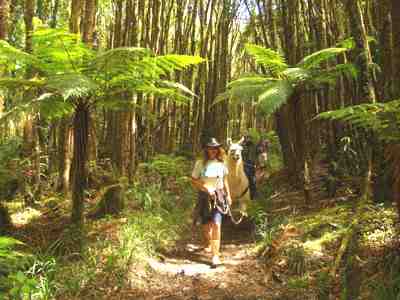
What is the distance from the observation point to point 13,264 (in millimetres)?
4520

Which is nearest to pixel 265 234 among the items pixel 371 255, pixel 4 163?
pixel 371 255

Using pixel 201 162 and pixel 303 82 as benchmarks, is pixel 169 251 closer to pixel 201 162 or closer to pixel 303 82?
pixel 201 162

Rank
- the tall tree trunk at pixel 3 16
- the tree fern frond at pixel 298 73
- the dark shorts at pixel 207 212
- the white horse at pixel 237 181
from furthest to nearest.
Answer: the white horse at pixel 237 181 → the tree fern frond at pixel 298 73 → the dark shorts at pixel 207 212 → the tall tree trunk at pixel 3 16

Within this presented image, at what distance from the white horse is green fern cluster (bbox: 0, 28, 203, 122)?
99.6 inches

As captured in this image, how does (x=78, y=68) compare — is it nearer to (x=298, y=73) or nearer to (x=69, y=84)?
(x=69, y=84)

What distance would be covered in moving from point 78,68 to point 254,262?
3091 millimetres

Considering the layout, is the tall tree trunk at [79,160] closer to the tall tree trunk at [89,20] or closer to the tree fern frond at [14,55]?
the tree fern frond at [14,55]

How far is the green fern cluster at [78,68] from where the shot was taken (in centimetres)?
463

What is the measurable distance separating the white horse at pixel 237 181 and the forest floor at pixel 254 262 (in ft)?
2.49

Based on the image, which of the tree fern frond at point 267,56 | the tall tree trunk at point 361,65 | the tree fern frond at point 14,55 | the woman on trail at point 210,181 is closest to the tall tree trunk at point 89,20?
the tree fern frond at point 14,55

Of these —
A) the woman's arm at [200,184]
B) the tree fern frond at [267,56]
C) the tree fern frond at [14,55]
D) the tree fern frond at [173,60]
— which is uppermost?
the tree fern frond at [267,56]

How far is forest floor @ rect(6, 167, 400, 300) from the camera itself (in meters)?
4.63

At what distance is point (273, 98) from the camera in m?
6.12

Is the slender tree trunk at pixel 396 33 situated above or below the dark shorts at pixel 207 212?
above
